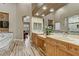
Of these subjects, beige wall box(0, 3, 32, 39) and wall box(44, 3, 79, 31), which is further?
beige wall box(0, 3, 32, 39)

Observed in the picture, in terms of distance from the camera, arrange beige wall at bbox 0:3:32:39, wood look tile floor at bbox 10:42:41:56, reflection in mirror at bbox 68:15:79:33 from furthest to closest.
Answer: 1. beige wall at bbox 0:3:32:39
2. wood look tile floor at bbox 10:42:41:56
3. reflection in mirror at bbox 68:15:79:33

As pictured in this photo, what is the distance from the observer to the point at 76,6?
2793 mm

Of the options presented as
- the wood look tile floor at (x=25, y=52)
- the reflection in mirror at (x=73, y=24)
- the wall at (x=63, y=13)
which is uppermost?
the wall at (x=63, y=13)

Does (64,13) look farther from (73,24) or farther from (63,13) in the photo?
(73,24)

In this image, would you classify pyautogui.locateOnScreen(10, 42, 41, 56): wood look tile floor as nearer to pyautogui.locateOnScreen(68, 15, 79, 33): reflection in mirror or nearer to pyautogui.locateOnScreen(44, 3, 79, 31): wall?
pyautogui.locateOnScreen(44, 3, 79, 31): wall

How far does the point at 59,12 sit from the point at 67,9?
10.7 inches

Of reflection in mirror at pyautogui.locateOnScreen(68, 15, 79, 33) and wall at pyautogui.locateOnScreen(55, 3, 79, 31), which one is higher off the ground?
wall at pyautogui.locateOnScreen(55, 3, 79, 31)

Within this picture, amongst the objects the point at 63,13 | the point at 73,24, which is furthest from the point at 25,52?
the point at 73,24

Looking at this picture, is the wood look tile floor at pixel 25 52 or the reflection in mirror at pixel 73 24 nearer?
the reflection in mirror at pixel 73 24

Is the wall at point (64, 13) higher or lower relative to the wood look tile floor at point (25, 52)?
higher

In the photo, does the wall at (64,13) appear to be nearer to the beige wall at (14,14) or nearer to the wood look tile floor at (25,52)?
the wood look tile floor at (25,52)

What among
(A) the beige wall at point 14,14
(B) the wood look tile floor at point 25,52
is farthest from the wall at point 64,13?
(A) the beige wall at point 14,14

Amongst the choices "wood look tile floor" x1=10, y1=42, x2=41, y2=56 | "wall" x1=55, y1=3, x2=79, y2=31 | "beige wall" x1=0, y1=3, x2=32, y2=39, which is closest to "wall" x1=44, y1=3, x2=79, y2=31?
"wall" x1=55, y1=3, x2=79, y2=31

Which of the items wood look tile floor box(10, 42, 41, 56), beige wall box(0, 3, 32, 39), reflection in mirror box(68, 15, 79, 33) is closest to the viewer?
reflection in mirror box(68, 15, 79, 33)
